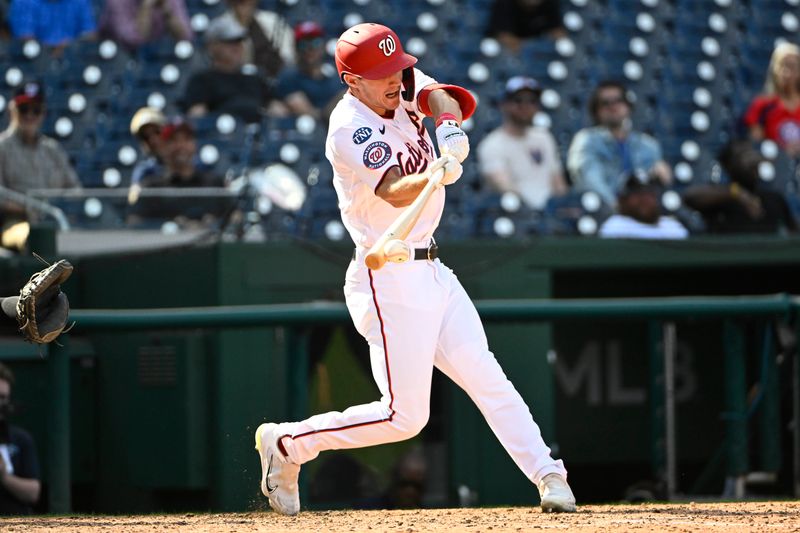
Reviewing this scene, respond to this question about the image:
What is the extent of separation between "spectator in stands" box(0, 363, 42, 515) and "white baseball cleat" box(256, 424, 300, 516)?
1.39m

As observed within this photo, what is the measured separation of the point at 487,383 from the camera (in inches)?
176

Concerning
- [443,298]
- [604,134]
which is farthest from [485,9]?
[443,298]

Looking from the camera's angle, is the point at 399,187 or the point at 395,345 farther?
the point at 395,345

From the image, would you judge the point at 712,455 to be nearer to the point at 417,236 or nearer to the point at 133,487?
the point at 133,487

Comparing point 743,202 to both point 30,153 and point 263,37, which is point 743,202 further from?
point 30,153

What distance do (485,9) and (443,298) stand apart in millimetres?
5214

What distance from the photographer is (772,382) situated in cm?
660

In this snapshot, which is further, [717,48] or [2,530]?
[717,48]

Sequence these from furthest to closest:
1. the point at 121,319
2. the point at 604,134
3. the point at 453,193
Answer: the point at 604,134
the point at 453,193
the point at 121,319

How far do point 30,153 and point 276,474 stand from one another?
335cm

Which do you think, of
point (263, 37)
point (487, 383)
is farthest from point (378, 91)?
point (263, 37)

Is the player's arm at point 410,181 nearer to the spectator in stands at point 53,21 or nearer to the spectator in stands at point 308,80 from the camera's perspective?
the spectator in stands at point 308,80

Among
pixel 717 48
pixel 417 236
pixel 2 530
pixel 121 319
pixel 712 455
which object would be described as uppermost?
pixel 717 48

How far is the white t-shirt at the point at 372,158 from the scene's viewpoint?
425cm
